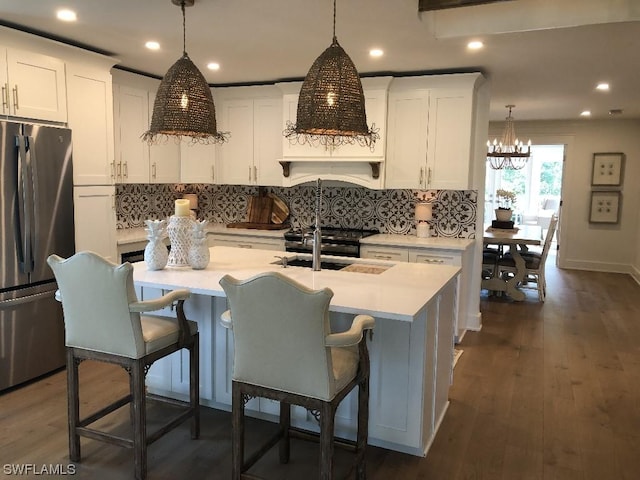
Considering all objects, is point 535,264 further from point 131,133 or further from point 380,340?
point 131,133

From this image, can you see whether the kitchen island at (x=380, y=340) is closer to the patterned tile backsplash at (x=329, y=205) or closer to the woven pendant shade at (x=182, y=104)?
the woven pendant shade at (x=182, y=104)

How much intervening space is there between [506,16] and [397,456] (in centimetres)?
268

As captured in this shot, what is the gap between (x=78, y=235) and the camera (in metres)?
3.91

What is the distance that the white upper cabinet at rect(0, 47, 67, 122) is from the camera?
132 inches

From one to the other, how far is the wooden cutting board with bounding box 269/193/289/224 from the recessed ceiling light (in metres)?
2.95

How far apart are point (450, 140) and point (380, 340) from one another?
8.41 ft

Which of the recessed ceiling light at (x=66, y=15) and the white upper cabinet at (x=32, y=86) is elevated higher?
the recessed ceiling light at (x=66, y=15)

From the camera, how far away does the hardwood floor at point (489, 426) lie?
2.59 metres

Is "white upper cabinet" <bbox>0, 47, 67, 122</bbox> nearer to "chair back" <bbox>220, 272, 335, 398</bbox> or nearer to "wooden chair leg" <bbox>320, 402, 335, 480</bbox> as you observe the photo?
"chair back" <bbox>220, 272, 335, 398</bbox>

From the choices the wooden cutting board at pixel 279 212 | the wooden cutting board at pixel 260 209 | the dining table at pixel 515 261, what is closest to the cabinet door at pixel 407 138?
the wooden cutting board at pixel 279 212

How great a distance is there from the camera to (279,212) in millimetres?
5836

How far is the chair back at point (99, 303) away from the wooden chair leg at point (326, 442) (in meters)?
0.92

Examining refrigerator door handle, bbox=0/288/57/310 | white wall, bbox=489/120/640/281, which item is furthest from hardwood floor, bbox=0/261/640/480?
white wall, bbox=489/120/640/281

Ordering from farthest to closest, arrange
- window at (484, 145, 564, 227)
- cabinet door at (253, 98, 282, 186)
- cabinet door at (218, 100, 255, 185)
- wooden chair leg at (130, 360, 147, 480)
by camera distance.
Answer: window at (484, 145, 564, 227) → cabinet door at (218, 100, 255, 185) → cabinet door at (253, 98, 282, 186) → wooden chair leg at (130, 360, 147, 480)
